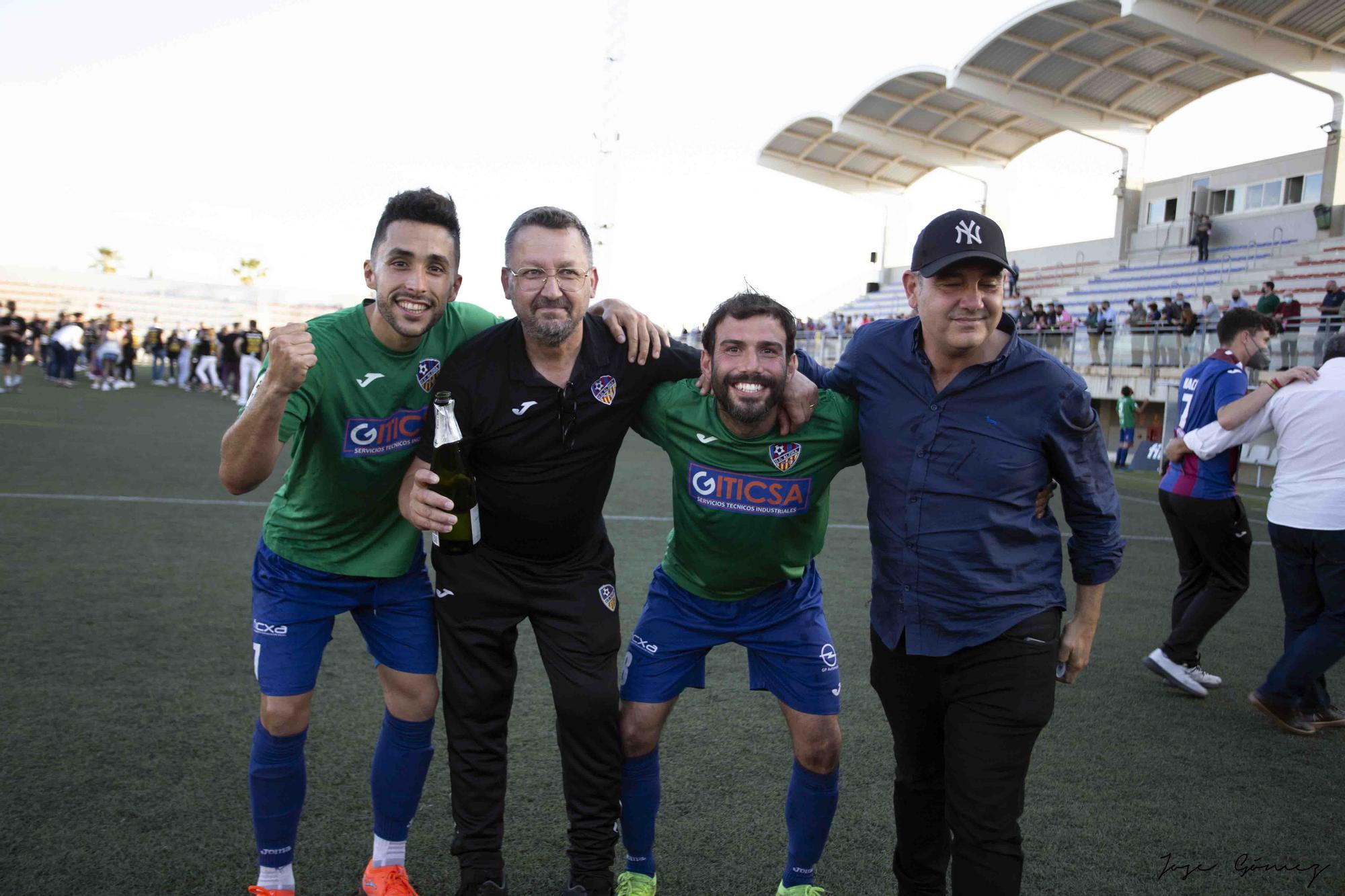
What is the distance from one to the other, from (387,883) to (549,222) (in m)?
2.34

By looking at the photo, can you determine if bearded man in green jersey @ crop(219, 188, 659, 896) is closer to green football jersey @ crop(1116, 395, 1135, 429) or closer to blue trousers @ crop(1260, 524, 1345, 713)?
blue trousers @ crop(1260, 524, 1345, 713)

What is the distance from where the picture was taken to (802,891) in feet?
10.6

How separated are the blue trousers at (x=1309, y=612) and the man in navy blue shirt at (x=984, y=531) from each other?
2743 mm

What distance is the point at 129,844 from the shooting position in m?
3.26

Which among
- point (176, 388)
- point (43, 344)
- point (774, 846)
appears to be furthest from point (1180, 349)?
point (43, 344)

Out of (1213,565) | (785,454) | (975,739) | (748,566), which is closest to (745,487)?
(785,454)

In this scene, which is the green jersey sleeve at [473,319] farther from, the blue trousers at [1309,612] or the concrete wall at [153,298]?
the concrete wall at [153,298]

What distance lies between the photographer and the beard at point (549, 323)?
3.21 meters

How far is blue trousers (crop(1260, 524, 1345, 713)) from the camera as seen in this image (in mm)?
4758

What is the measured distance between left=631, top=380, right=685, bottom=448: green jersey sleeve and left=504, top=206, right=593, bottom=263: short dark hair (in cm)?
56

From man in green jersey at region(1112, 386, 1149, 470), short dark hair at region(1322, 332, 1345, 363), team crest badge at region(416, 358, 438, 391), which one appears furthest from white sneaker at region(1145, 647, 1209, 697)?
man in green jersey at region(1112, 386, 1149, 470)

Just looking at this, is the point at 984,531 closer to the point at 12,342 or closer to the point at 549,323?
the point at 549,323

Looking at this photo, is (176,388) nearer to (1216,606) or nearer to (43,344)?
(43,344)

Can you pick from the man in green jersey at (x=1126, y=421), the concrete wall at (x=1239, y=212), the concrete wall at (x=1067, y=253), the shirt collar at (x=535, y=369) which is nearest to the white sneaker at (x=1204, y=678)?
the shirt collar at (x=535, y=369)
